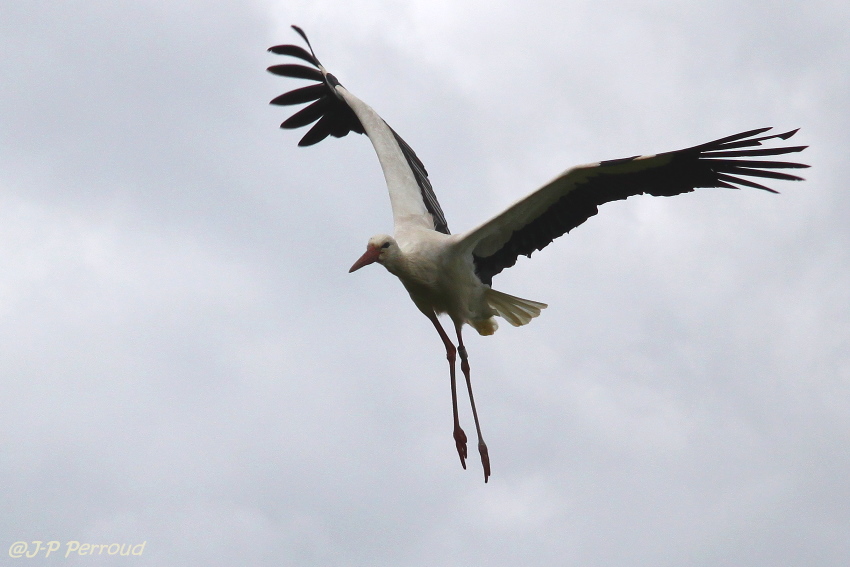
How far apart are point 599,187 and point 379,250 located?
1.72 m

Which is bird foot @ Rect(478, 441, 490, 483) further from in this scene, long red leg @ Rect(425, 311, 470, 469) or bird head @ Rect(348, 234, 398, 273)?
bird head @ Rect(348, 234, 398, 273)

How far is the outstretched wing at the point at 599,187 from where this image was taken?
734cm

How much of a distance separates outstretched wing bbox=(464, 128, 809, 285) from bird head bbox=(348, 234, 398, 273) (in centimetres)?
56

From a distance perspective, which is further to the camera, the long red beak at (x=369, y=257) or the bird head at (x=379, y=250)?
the bird head at (x=379, y=250)

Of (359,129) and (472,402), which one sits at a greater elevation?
(359,129)

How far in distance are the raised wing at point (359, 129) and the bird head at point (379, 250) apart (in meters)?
0.83

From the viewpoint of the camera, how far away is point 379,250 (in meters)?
8.24

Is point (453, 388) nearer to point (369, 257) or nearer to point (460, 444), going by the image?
point (460, 444)

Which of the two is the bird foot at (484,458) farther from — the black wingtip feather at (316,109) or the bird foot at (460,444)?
the black wingtip feather at (316,109)

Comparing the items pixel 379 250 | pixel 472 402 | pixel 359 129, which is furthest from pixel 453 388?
pixel 359 129

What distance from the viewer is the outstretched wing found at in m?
7.34

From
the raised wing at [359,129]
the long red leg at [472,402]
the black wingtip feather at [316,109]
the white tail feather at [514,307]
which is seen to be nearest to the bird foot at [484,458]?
the long red leg at [472,402]

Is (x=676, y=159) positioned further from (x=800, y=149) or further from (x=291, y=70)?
(x=291, y=70)

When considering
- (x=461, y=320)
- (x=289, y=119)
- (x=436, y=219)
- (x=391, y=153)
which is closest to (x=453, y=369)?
(x=461, y=320)
